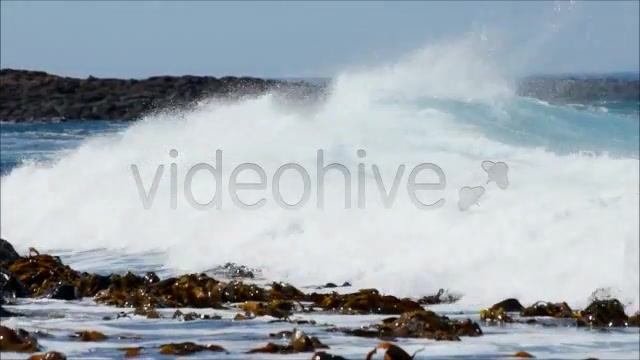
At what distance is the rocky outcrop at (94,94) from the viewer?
53844 mm

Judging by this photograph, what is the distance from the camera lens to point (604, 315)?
876 cm

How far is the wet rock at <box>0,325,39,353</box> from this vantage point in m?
7.67

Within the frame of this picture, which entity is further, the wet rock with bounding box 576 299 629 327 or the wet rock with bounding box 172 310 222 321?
the wet rock with bounding box 172 310 222 321

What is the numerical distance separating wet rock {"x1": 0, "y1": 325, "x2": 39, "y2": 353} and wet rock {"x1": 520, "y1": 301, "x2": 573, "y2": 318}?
11.6 ft

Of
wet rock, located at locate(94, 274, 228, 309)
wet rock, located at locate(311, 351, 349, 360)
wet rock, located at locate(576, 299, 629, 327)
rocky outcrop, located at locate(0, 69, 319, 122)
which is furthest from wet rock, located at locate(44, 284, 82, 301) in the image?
rocky outcrop, located at locate(0, 69, 319, 122)

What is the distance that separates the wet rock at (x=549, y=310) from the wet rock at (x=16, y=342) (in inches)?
139

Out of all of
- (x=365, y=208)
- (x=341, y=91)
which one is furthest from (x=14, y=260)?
(x=341, y=91)

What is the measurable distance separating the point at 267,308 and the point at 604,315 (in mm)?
2403

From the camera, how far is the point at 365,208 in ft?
43.4

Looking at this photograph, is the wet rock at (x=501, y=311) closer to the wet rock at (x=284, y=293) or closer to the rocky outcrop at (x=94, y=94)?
the wet rock at (x=284, y=293)

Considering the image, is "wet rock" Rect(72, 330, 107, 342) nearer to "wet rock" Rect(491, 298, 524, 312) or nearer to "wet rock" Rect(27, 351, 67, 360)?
"wet rock" Rect(27, 351, 67, 360)

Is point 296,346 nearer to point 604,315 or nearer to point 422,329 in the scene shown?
point 422,329

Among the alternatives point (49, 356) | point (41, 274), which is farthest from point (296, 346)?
point (41, 274)

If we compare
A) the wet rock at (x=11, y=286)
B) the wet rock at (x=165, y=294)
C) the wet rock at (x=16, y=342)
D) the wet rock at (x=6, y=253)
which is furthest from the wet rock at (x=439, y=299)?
the wet rock at (x=6, y=253)
